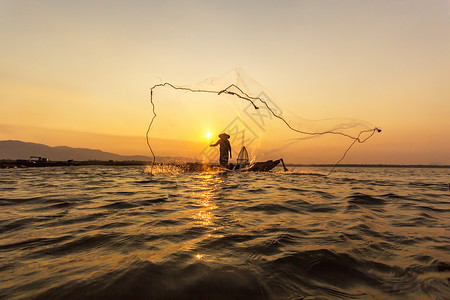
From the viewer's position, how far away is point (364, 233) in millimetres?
4473

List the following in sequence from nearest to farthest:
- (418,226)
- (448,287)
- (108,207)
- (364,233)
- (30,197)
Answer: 1. (448,287)
2. (364,233)
3. (418,226)
4. (108,207)
5. (30,197)

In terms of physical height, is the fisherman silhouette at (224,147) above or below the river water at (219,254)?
above

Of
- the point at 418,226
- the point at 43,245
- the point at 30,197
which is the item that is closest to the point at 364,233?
the point at 418,226

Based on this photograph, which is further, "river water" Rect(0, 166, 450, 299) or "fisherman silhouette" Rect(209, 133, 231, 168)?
"fisherman silhouette" Rect(209, 133, 231, 168)

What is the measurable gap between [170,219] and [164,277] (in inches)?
105

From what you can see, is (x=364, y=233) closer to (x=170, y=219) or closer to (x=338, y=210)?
(x=338, y=210)

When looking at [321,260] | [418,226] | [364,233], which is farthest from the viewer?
[418,226]

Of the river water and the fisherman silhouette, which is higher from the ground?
the fisherman silhouette

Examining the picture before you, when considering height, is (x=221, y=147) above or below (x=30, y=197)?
above

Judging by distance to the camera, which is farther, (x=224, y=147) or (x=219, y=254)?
(x=224, y=147)

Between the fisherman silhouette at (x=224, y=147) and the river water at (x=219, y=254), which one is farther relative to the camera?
the fisherman silhouette at (x=224, y=147)

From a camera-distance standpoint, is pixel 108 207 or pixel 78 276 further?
pixel 108 207

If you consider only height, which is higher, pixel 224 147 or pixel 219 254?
pixel 224 147

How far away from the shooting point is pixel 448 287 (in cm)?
252
